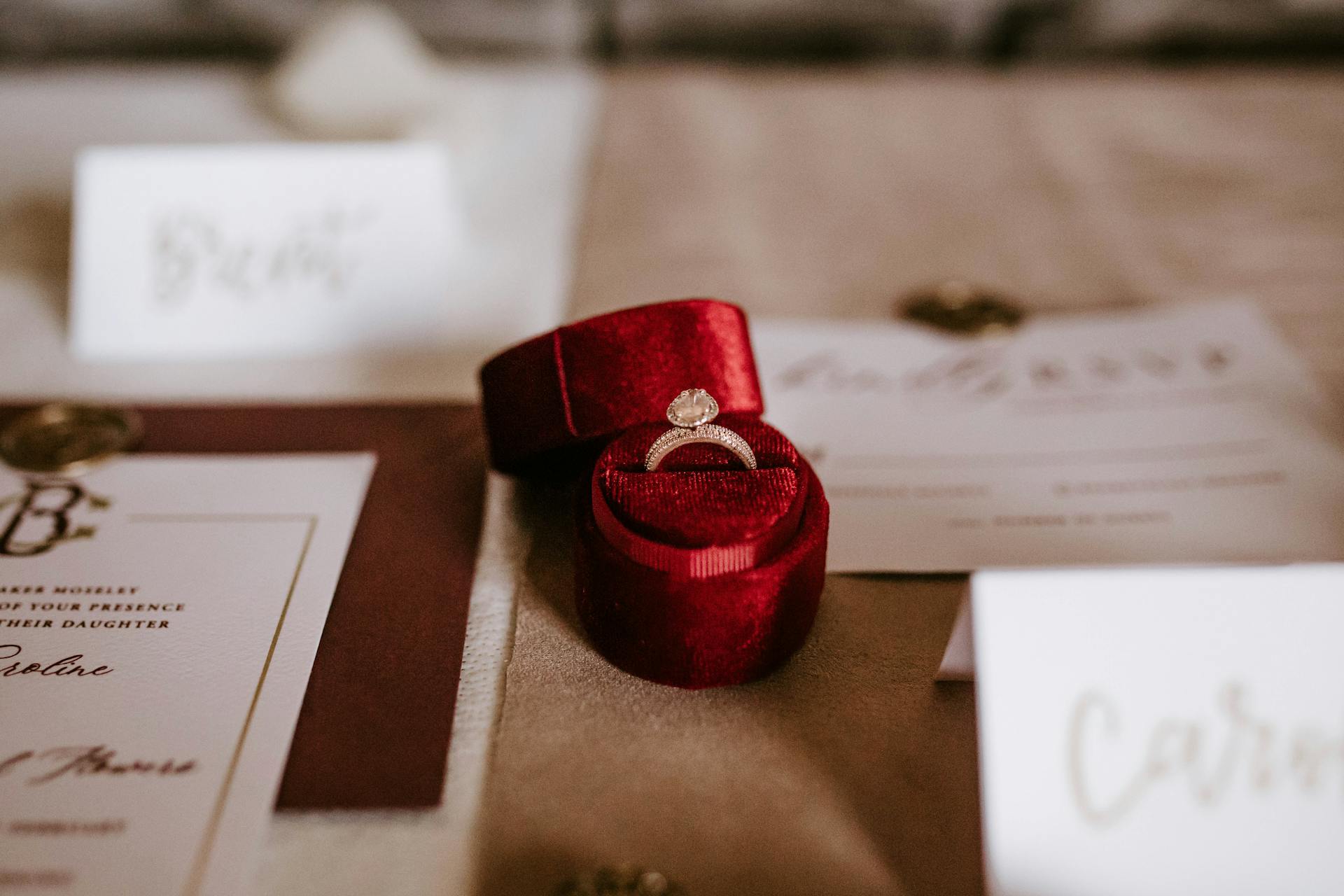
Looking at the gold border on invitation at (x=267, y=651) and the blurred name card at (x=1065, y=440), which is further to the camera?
the blurred name card at (x=1065, y=440)

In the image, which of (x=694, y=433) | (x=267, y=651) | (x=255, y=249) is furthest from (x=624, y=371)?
(x=255, y=249)

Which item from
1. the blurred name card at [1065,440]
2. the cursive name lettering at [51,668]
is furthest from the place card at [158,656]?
the blurred name card at [1065,440]

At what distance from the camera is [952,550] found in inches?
18.5

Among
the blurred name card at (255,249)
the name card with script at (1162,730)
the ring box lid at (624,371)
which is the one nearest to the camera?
the name card with script at (1162,730)

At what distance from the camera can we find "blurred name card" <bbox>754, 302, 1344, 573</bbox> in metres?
0.47

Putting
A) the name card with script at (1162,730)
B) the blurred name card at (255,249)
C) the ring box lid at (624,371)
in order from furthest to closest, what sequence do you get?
the blurred name card at (255,249) < the ring box lid at (624,371) < the name card with script at (1162,730)

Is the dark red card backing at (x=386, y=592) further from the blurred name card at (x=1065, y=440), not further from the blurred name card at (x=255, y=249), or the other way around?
the blurred name card at (x=1065, y=440)

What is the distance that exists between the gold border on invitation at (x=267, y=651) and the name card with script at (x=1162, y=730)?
27 centimetres

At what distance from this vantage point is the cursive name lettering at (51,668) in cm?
40

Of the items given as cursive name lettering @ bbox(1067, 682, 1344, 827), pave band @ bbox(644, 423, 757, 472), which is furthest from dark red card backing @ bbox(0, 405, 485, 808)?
cursive name lettering @ bbox(1067, 682, 1344, 827)

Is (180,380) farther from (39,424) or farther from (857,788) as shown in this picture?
(857,788)

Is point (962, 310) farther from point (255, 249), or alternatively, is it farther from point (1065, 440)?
point (255, 249)

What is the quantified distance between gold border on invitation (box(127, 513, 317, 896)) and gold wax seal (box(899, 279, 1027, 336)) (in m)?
0.40

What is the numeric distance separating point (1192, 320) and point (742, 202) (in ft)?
1.14
